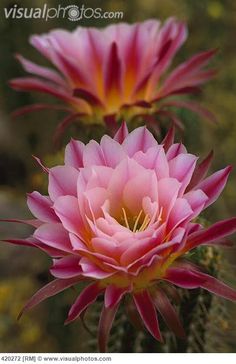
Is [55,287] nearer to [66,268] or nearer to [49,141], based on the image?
[66,268]

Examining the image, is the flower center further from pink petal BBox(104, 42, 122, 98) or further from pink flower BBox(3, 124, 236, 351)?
pink petal BBox(104, 42, 122, 98)

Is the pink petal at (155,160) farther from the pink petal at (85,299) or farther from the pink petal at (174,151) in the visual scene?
the pink petal at (85,299)

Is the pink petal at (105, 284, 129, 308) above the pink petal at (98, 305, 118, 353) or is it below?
above

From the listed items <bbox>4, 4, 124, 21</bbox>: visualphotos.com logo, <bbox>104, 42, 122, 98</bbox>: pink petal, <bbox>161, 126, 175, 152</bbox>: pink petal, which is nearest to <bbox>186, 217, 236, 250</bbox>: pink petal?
<bbox>161, 126, 175, 152</bbox>: pink petal

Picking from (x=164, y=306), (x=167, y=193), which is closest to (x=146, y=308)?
(x=164, y=306)

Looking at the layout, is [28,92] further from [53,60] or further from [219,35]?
[219,35]

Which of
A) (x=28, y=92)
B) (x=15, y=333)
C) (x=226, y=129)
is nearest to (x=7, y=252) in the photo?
(x=15, y=333)

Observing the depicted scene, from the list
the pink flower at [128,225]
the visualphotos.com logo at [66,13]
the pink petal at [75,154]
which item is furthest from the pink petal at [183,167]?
the visualphotos.com logo at [66,13]
